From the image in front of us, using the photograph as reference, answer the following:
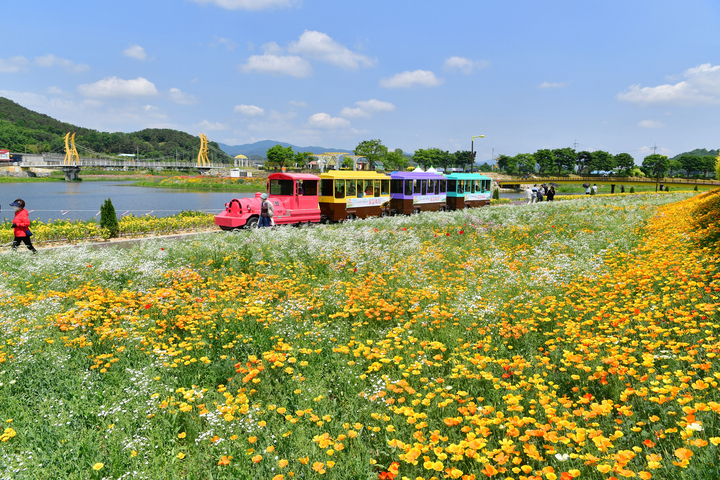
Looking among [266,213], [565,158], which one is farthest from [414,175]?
[565,158]

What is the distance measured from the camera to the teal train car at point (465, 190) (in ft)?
101

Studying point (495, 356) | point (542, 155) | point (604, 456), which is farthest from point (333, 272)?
point (542, 155)

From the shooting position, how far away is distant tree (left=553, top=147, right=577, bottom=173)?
130m

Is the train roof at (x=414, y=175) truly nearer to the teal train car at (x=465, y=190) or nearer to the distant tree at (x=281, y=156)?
the teal train car at (x=465, y=190)

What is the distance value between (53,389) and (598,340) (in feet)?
21.0

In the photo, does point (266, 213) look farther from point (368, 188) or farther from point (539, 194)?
point (539, 194)

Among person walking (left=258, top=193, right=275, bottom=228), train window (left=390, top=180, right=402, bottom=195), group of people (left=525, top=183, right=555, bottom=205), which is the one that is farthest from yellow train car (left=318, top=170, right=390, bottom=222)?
group of people (left=525, top=183, right=555, bottom=205)

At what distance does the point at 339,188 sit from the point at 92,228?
11385 millimetres

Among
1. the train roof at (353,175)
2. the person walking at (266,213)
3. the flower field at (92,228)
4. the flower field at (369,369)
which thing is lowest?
the flower field at (369,369)

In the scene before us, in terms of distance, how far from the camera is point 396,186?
26188mm

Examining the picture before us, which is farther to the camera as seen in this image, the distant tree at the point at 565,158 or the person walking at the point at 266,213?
the distant tree at the point at 565,158

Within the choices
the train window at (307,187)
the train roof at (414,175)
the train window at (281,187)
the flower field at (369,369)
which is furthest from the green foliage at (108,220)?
the train roof at (414,175)

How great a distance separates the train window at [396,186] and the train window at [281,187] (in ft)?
28.6

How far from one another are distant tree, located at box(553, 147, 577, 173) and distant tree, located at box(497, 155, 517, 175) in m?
13.6
